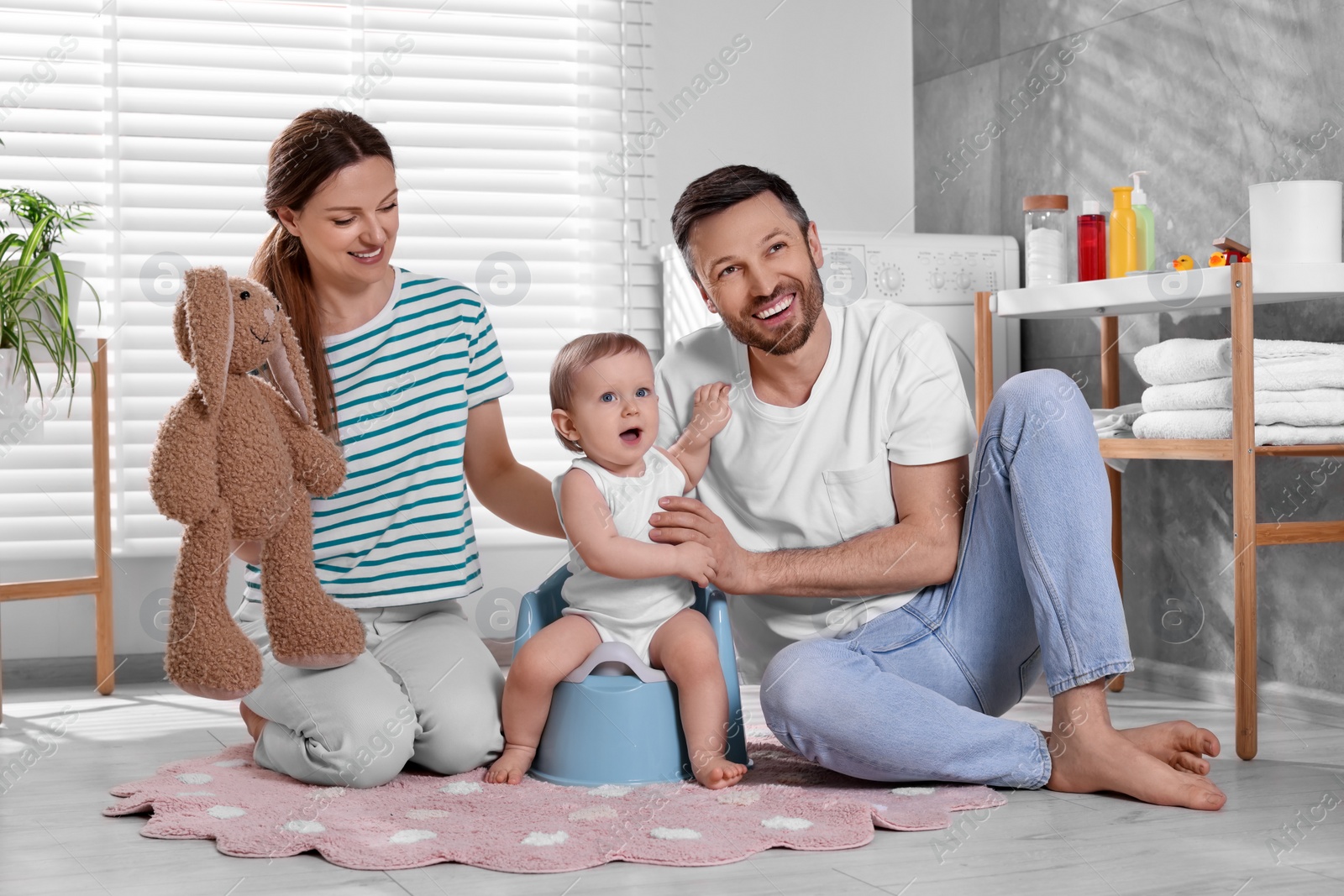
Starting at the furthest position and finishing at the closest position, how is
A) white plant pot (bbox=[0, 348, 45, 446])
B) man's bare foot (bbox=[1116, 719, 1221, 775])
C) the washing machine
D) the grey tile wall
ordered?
1. the washing machine
2. white plant pot (bbox=[0, 348, 45, 446])
3. the grey tile wall
4. man's bare foot (bbox=[1116, 719, 1221, 775])

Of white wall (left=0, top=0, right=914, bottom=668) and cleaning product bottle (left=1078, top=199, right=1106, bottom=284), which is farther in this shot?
white wall (left=0, top=0, right=914, bottom=668)

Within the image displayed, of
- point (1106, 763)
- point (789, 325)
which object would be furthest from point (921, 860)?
point (789, 325)

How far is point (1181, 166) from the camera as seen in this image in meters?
2.44

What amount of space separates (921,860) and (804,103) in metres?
2.28

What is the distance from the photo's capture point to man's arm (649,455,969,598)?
5.18 ft

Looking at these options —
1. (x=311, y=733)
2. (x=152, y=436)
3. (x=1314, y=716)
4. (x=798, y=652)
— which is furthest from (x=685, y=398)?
(x=152, y=436)

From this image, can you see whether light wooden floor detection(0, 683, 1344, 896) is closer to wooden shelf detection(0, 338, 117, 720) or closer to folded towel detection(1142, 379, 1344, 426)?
folded towel detection(1142, 379, 1344, 426)

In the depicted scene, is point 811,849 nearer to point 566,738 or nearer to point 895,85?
point 566,738

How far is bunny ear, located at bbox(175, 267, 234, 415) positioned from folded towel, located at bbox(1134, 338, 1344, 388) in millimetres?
1442

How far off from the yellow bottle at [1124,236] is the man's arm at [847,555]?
38.8 inches

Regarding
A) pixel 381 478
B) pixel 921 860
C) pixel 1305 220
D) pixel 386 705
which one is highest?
pixel 1305 220

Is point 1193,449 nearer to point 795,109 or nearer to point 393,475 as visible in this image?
point 393,475

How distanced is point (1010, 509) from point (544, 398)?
5.36ft

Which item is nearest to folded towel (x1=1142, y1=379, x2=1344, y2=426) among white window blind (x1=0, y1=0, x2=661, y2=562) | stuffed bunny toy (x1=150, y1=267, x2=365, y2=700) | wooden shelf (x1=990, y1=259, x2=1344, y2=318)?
wooden shelf (x1=990, y1=259, x2=1344, y2=318)
